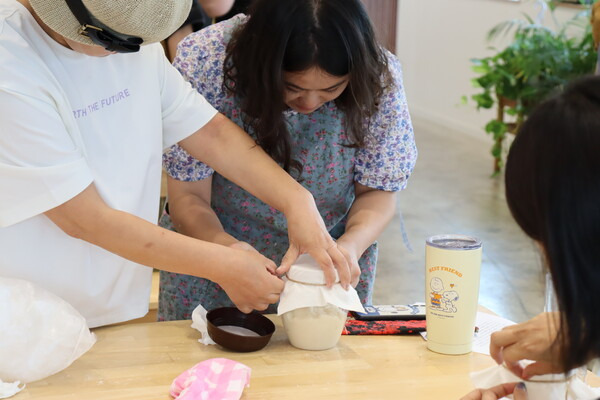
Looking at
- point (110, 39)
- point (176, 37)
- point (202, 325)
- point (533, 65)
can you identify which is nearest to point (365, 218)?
point (202, 325)

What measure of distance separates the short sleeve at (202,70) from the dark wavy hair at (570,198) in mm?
1019

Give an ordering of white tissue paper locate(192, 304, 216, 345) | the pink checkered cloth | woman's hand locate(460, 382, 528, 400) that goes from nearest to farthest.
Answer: woman's hand locate(460, 382, 528, 400)
the pink checkered cloth
white tissue paper locate(192, 304, 216, 345)

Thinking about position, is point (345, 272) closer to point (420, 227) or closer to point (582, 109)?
point (582, 109)

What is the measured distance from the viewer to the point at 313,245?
166 centimetres

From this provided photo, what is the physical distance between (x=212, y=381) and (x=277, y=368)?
157 millimetres

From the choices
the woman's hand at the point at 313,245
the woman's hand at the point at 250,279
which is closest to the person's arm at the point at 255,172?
the woman's hand at the point at 313,245

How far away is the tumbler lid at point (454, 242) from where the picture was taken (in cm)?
157

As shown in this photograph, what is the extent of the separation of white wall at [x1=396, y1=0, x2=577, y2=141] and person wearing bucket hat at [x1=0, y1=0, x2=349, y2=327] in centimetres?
550

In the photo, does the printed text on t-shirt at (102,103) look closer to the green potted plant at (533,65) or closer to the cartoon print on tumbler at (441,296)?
the cartoon print on tumbler at (441,296)

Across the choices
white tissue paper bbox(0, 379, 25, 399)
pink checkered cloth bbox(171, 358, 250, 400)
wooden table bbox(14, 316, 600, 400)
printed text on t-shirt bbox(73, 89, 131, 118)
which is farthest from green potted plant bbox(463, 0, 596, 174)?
white tissue paper bbox(0, 379, 25, 399)

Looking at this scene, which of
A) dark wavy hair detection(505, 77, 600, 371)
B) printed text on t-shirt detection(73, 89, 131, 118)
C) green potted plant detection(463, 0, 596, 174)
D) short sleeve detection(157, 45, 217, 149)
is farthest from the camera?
green potted plant detection(463, 0, 596, 174)

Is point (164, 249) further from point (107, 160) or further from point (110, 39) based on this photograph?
point (110, 39)

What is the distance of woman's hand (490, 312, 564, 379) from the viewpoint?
1.30m

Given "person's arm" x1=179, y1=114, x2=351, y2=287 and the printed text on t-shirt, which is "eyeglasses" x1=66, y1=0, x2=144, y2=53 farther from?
"person's arm" x1=179, y1=114, x2=351, y2=287
